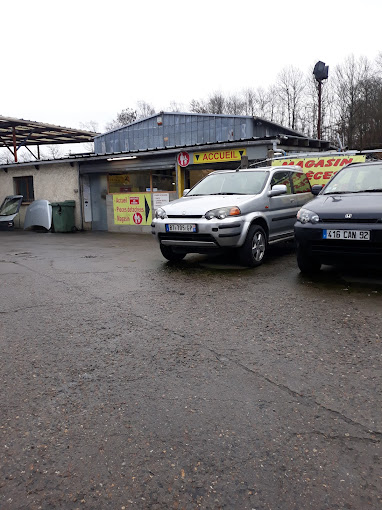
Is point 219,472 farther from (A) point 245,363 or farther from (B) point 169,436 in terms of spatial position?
(A) point 245,363

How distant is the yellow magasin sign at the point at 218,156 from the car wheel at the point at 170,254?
6284 mm

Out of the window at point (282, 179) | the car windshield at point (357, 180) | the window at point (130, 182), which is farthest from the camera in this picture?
the window at point (130, 182)

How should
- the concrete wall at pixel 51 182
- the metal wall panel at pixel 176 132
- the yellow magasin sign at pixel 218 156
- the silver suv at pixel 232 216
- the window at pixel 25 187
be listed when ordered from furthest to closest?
the metal wall panel at pixel 176 132 < the window at pixel 25 187 < the concrete wall at pixel 51 182 < the yellow magasin sign at pixel 218 156 < the silver suv at pixel 232 216

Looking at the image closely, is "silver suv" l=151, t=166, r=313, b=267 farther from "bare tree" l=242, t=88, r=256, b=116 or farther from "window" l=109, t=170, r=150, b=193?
"bare tree" l=242, t=88, r=256, b=116

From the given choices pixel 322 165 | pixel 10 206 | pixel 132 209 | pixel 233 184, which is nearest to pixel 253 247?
pixel 233 184

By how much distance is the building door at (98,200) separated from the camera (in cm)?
1759

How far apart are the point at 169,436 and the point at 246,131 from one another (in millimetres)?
25585

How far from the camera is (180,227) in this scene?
687cm

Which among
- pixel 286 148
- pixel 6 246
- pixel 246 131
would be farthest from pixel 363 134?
pixel 6 246

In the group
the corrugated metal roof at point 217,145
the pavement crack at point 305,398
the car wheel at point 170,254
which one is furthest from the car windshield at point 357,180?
the corrugated metal roof at point 217,145

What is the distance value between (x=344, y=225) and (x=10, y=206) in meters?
17.1

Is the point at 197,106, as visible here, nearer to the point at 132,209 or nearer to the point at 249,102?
the point at 249,102

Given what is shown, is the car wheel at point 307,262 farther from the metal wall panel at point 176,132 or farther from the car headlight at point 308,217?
the metal wall panel at point 176,132

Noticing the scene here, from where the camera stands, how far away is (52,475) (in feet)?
6.61
